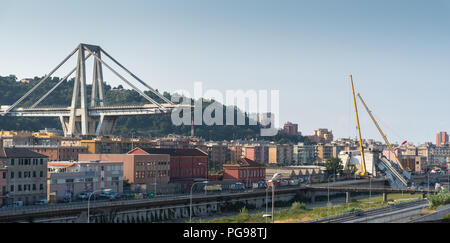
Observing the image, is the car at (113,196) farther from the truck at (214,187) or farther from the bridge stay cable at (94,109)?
the bridge stay cable at (94,109)

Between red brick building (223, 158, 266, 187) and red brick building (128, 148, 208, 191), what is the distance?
376 cm

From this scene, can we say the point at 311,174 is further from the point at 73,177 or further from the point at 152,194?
the point at 73,177

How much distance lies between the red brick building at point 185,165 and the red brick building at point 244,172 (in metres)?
3.76

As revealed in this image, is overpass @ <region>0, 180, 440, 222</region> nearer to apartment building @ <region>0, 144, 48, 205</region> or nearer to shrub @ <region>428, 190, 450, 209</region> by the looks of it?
apartment building @ <region>0, 144, 48, 205</region>

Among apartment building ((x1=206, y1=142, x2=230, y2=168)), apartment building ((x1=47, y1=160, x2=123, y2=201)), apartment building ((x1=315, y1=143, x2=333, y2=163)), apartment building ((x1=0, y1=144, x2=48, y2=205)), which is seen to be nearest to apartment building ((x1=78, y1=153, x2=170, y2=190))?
apartment building ((x1=47, y1=160, x2=123, y2=201))

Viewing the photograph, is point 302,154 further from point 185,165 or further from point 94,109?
point 185,165

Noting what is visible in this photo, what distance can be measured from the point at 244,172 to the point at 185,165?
10.5 meters

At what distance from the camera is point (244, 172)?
91000 millimetres

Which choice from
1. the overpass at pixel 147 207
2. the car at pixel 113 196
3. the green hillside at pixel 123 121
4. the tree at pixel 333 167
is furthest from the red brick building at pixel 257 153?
the car at pixel 113 196

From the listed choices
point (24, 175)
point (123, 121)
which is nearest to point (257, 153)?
point (123, 121)

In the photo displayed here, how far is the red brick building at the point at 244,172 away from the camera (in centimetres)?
8944

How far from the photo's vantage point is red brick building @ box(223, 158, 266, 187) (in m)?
89.4
